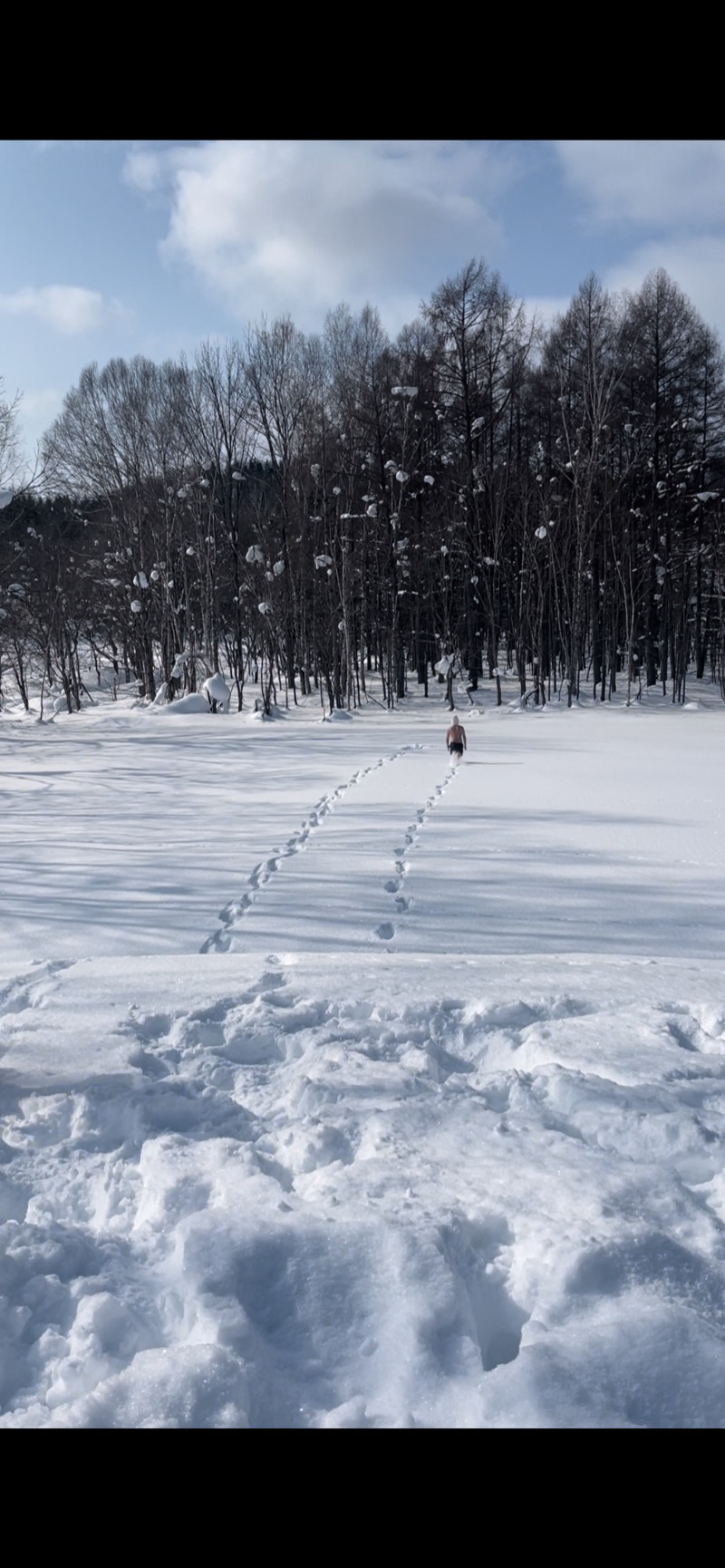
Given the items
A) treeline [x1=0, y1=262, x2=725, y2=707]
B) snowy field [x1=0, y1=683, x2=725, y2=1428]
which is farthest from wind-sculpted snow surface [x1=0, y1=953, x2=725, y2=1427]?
treeline [x1=0, y1=262, x2=725, y2=707]

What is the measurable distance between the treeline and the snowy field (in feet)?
76.7

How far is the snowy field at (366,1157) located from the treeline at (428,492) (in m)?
23.4

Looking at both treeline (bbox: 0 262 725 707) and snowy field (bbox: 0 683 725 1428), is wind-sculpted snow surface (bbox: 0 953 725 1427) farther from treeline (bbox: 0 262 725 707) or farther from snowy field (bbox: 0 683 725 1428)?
treeline (bbox: 0 262 725 707)

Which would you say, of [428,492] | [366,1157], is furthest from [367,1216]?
[428,492]

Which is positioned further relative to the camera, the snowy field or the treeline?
the treeline

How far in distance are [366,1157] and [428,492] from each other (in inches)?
1371

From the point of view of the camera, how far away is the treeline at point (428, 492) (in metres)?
31.9

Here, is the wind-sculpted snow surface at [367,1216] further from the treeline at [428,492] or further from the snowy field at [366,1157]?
Answer: the treeline at [428,492]

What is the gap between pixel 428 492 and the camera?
35312 mm

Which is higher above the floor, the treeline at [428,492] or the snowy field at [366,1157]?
the treeline at [428,492]

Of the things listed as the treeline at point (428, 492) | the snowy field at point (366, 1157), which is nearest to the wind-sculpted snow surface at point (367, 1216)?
the snowy field at point (366, 1157)

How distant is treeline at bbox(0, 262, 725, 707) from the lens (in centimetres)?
3186

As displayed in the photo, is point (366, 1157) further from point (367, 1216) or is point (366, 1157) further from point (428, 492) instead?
point (428, 492)

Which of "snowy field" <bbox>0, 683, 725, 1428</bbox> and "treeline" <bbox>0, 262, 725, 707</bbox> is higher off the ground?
"treeline" <bbox>0, 262, 725, 707</bbox>
